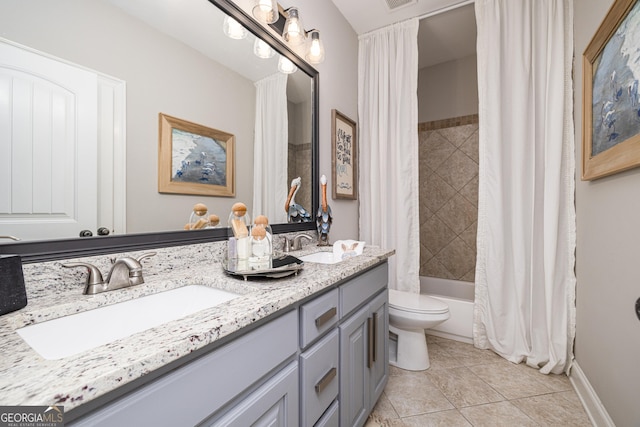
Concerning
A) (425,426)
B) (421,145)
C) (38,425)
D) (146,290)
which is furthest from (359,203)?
(38,425)

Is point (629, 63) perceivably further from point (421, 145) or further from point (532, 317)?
point (421, 145)

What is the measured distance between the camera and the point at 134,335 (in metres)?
0.50

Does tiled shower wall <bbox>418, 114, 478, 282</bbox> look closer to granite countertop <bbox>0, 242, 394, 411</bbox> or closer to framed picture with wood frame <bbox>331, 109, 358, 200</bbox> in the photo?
framed picture with wood frame <bbox>331, 109, 358, 200</bbox>

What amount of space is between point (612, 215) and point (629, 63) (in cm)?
65

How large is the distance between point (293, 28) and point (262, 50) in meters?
0.23

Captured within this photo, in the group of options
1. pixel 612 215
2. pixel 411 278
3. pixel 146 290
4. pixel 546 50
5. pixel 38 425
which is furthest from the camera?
pixel 411 278

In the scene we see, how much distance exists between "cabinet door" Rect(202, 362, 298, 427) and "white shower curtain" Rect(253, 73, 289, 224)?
83cm

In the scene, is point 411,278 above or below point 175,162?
below

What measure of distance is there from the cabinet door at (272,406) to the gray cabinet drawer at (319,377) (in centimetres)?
4

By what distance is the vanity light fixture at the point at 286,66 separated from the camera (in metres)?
1.59

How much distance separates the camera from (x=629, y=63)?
106cm

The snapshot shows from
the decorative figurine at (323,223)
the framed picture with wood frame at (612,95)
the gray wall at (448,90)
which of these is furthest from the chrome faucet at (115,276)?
the gray wall at (448,90)

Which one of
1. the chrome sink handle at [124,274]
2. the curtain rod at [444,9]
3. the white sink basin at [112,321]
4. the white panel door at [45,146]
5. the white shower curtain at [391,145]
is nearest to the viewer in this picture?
the white sink basin at [112,321]

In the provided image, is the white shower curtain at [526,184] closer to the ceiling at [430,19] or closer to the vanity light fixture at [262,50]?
the ceiling at [430,19]
